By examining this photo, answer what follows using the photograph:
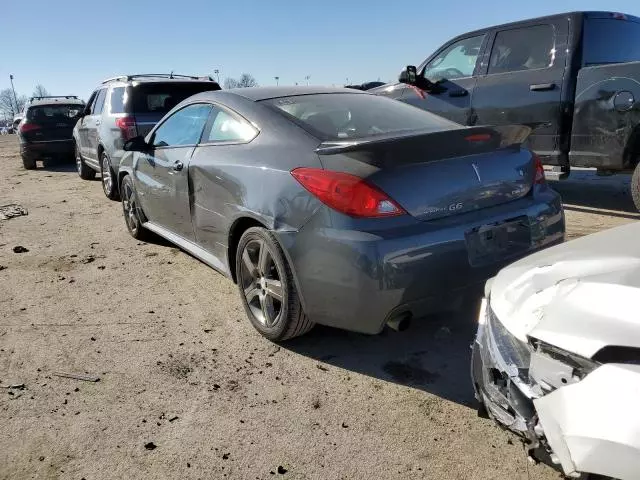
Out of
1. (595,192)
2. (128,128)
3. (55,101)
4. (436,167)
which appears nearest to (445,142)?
(436,167)

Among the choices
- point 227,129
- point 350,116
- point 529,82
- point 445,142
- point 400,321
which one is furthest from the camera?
point 529,82

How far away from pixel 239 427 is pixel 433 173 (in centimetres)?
159

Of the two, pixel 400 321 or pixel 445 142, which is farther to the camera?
pixel 445 142

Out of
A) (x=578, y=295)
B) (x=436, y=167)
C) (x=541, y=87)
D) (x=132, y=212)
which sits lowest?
(x=132, y=212)

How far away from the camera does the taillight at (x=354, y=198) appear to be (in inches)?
105

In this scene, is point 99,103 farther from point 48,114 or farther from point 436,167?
point 436,167

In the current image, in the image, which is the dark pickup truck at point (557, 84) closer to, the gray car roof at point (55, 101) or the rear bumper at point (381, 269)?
the rear bumper at point (381, 269)

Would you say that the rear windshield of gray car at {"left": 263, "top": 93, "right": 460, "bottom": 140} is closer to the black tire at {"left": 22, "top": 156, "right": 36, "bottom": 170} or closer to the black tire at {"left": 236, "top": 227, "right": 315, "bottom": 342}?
the black tire at {"left": 236, "top": 227, "right": 315, "bottom": 342}

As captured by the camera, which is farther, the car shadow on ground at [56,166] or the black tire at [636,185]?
the car shadow on ground at [56,166]

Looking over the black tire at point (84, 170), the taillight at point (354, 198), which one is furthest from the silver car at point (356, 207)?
the black tire at point (84, 170)

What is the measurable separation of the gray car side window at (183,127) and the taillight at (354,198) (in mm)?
1673

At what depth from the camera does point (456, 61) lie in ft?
23.4

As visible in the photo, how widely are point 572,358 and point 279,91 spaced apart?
2947 millimetres

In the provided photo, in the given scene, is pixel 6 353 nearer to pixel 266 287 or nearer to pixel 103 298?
pixel 103 298
